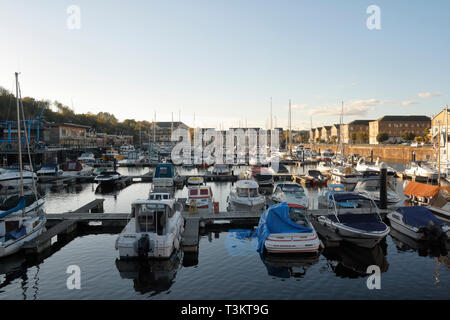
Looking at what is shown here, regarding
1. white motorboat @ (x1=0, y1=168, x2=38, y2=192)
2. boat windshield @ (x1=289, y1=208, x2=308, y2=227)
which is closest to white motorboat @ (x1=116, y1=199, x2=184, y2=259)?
boat windshield @ (x1=289, y1=208, x2=308, y2=227)

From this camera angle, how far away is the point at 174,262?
16.7 metres

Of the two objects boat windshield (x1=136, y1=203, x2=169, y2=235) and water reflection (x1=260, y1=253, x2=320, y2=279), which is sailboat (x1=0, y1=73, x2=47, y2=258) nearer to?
boat windshield (x1=136, y1=203, x2=169, y2=235)

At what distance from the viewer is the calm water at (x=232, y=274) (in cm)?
1363

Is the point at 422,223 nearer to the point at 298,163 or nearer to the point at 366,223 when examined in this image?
the point at 366,223

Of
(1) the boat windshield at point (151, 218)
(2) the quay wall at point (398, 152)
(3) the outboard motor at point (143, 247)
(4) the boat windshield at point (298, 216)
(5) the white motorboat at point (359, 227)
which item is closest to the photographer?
(3) the outboard motor at point (143, 247)

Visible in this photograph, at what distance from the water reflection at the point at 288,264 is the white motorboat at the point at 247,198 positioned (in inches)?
336

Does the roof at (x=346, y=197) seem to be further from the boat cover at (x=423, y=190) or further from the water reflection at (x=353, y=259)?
the boat cover at (x=423, y=190)

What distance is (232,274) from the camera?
15430mm

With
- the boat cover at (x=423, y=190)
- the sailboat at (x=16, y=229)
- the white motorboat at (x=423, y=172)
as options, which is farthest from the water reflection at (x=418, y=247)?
the white motorboat at (x=423, y=172)

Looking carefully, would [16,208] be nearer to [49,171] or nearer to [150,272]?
[150,272]

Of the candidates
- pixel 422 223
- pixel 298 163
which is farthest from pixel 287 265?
pixel 298 163

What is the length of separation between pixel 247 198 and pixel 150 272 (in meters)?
12.3

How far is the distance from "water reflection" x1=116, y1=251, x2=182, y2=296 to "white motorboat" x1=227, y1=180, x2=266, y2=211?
956 centimetres
